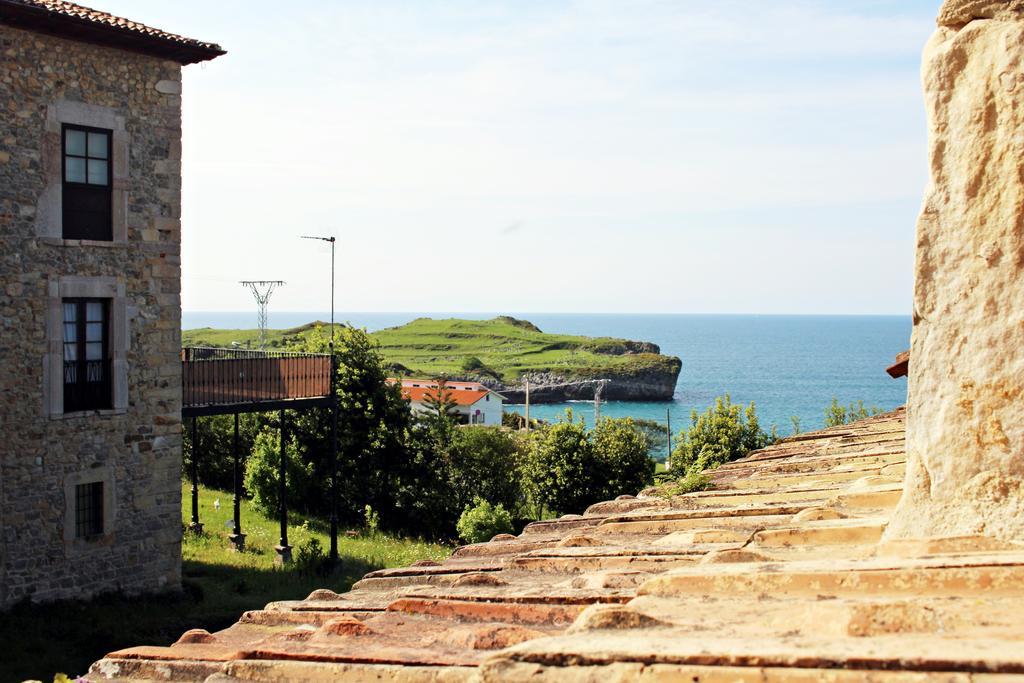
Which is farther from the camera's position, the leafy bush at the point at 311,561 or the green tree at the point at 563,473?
the green tree at the point at 563,473

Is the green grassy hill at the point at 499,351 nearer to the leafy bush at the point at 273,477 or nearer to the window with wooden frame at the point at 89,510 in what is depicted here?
the leafy bush at the point at 273,477

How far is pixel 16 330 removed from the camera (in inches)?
573

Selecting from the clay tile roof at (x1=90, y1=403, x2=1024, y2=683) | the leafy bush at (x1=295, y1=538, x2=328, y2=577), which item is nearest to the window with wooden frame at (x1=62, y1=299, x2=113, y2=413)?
the leafy bush at (x1=295, y1=538, x2=328, y2=577)

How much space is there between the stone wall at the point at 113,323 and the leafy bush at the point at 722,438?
47.6 feet

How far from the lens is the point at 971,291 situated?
3.13m

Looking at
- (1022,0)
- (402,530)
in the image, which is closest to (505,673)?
(1022,0)

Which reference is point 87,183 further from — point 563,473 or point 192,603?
point 563,473

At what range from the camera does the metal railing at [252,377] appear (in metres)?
17.8

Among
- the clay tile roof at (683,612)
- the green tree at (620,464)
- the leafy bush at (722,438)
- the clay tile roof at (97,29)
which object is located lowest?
the green tree at (620,464)

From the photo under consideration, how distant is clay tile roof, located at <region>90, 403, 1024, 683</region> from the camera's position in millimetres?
2225

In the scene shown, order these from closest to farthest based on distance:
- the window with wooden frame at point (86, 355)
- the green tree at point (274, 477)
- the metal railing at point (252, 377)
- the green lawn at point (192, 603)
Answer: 1. the green lawn at point (192, 603)
2. the window with wooden frame at point (86, 355)
3. the metal railing at point (252, 377)
4. the green tree at point (274, 477)

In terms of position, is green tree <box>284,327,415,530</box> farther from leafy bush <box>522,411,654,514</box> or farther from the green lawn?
leafy bush <box>522,411,654,514</box>

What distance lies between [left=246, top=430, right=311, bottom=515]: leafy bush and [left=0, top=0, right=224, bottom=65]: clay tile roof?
1244 cm

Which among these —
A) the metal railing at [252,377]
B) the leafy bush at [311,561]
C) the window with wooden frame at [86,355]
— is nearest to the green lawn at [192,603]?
the leafy bush at [311,561]
